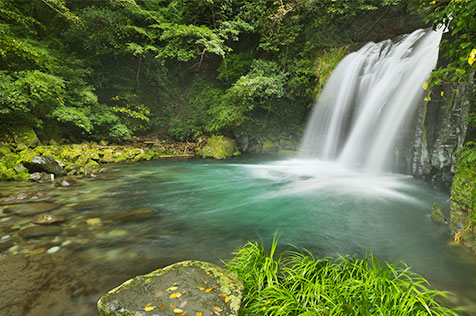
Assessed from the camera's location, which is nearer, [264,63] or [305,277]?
[305,277]

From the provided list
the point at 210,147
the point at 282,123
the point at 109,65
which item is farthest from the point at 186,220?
the point at 109,65

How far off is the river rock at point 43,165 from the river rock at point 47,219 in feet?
10.2

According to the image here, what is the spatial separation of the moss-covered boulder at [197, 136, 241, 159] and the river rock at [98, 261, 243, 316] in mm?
9679

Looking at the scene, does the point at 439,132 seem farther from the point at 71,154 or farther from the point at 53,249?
the point at 71,154

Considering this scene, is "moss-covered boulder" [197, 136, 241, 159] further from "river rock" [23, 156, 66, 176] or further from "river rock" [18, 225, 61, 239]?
"river rock" [18, 225, 61, 239]

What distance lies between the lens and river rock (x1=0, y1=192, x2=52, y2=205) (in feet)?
13.3

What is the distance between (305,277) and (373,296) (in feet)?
1.80

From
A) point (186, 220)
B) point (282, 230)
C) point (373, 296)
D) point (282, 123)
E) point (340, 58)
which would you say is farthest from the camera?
point (282, 123)

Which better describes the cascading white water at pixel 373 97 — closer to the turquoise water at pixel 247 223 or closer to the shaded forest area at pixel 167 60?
the shaded forest area at pixel 167 60

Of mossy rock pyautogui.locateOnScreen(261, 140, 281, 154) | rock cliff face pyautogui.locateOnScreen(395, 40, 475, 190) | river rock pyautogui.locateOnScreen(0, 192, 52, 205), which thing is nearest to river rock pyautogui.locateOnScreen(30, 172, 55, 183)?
river rock pyautogui.locateOnScreen(0, 192, 52, 205)

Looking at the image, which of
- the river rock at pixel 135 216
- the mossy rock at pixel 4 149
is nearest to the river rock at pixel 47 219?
the river rock at pixel 135 216

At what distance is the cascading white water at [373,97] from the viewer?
6293 millimetres

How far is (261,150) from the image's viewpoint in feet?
41.9

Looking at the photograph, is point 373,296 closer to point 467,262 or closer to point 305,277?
point 305,277
